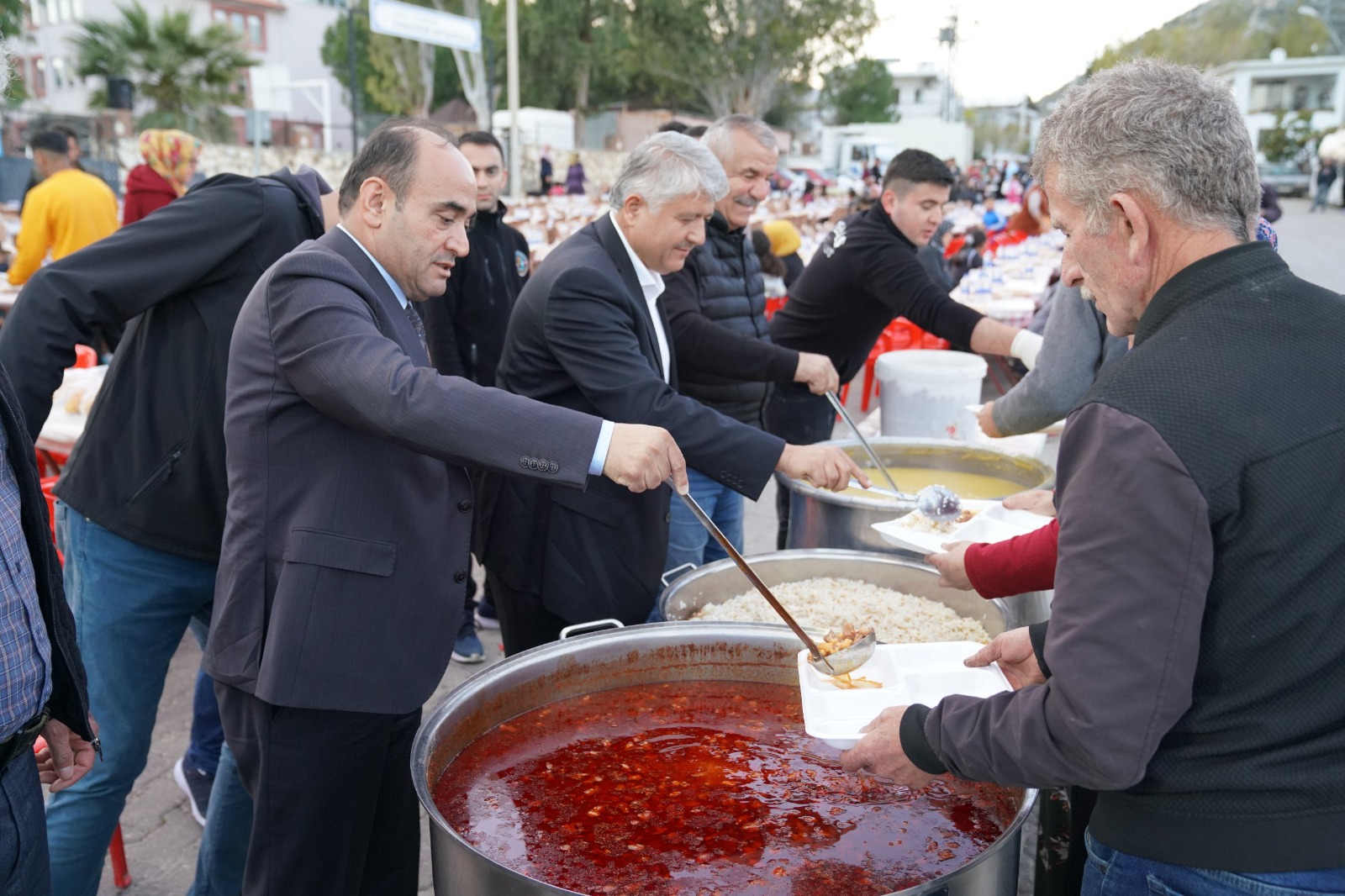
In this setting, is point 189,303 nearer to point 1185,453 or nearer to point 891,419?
point 1185,453

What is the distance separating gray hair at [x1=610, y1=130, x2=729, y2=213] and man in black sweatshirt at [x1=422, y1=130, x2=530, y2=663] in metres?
1.62

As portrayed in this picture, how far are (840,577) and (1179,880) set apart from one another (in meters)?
1.64

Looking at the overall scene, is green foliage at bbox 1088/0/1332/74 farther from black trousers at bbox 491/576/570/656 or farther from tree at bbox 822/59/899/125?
black trousers at bbox 491/576/570/656

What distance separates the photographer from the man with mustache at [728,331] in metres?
3.43

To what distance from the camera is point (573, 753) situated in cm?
201

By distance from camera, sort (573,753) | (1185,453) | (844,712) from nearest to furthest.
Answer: (1185,453), (844,712), (573,753)

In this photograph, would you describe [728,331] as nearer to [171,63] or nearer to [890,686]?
[890,686]

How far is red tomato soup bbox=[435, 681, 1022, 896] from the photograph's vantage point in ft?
5.41

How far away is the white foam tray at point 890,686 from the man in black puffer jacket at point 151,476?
1339mm

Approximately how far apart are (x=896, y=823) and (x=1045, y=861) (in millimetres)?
746

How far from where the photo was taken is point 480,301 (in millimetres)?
4320

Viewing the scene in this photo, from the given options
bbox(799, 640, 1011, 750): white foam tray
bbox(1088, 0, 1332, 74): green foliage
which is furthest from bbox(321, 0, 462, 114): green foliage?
bbox(799, 640, 1011, 750): white foam tray

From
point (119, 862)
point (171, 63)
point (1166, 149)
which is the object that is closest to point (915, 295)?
point (1166, 149)

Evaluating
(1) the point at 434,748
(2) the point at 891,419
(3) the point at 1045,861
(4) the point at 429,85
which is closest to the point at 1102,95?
(1) the point at 434,748
